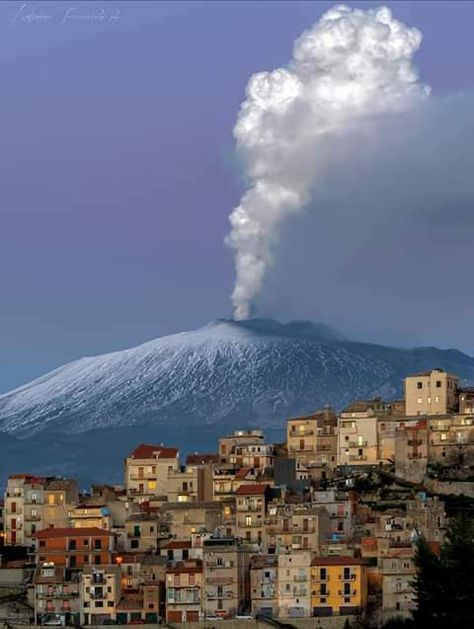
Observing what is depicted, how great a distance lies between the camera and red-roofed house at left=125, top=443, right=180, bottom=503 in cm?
11131

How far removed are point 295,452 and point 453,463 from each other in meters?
9.67

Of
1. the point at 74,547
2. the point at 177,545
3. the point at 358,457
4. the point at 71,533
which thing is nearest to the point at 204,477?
the point at 358,457

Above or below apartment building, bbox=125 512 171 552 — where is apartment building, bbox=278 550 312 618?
below

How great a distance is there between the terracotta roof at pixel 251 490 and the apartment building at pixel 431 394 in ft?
47.3

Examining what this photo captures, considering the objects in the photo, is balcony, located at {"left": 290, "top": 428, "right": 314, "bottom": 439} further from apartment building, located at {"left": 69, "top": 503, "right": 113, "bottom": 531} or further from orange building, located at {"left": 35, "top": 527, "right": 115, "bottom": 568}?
orange building, located at {"left": 35, "top": 527, "right": 115, "bottom": 568}

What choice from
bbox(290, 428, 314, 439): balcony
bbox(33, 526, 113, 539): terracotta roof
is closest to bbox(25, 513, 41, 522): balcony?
bbox(33, 526, 113, 539): terracotta roof

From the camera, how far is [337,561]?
91.8 m

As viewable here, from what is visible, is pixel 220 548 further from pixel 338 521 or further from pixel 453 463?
pixel 453 463

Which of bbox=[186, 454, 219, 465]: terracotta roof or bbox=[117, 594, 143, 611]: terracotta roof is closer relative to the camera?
bbox=[117, 594, 143, 611]: terracotta roof

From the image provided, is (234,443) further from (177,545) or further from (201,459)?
(177,545)

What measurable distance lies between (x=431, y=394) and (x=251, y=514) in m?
18.5

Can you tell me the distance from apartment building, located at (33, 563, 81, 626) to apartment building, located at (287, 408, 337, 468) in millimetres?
20997

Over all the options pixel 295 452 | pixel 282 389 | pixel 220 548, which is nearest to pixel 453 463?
pixel 295 452

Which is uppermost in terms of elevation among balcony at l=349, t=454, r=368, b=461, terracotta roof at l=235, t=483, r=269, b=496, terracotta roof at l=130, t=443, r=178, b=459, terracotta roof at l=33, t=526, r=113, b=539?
terracotta roof at l=130, t=443, r=178, b=459
